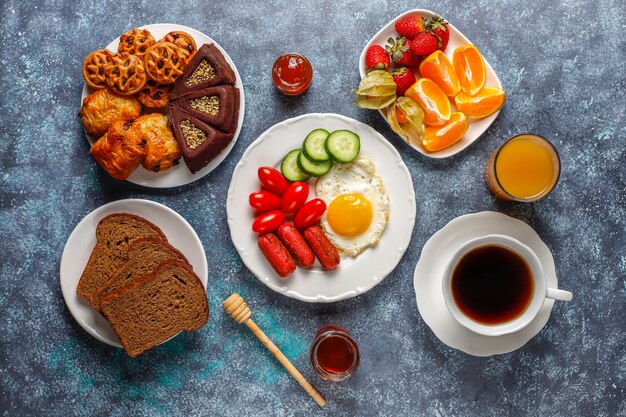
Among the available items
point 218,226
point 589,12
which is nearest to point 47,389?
point 218,226

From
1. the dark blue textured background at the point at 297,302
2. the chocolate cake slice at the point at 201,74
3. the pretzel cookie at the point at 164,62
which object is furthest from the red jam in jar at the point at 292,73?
the pretzel cookie at the point at 164,62

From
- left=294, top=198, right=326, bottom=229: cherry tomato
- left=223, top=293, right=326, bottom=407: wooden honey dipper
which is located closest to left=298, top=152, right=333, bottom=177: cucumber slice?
left=294, top=198, right=326, bottom=229: cherry tomato

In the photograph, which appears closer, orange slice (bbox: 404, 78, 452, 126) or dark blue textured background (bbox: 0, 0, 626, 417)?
orange slice (bbox: 404, 78, 452, 126)

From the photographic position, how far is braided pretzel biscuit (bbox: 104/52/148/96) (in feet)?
10.2

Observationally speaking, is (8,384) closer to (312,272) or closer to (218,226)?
(218,226)

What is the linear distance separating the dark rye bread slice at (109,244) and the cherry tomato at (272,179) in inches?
24.9

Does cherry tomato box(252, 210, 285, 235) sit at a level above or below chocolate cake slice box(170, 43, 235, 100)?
below

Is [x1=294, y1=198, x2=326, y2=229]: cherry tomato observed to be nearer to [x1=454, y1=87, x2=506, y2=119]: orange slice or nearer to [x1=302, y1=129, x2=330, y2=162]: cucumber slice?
[x1=302, y1=129, x2=330, y2=162]: cucumber slice

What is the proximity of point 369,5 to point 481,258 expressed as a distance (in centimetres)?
153

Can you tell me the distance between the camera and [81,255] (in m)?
3.24

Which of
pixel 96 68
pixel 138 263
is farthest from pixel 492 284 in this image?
pixel 96 68

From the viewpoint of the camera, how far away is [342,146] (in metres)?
3.12

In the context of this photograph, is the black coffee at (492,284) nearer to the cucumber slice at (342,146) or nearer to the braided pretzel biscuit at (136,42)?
the cucumber slice at (342,146)

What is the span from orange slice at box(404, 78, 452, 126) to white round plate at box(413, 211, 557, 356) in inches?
21.1
